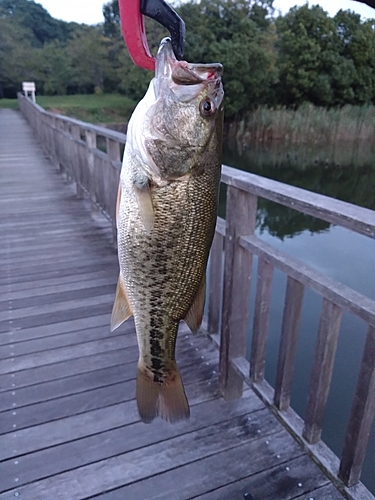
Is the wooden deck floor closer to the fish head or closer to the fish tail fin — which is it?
the fish tail fin

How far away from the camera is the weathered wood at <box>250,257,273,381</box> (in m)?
1.91

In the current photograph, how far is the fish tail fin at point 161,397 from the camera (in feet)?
4.70

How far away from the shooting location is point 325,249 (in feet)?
24.3

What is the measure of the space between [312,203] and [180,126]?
580mm

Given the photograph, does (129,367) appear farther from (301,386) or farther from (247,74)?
(247,74)

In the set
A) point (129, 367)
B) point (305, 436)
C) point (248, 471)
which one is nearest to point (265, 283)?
point (305, 436)

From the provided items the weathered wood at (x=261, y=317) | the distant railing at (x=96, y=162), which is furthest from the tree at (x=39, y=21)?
the weathered wood at (x=261, y=317)

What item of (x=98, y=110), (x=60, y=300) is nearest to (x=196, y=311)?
(x=60, y=300)

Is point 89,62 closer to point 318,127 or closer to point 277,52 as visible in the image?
point 277,52

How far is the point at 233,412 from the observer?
2.16 m

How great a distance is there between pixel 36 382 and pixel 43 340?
17.1 inches

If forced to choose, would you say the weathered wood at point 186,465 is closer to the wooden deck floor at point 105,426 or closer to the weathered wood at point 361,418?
the wooden deck floor at point 105,426

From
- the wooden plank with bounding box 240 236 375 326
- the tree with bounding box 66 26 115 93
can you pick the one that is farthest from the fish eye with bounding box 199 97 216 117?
the tree with bounding box 66 26 115 93

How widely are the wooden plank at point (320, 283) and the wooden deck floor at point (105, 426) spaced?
0.85 meters
